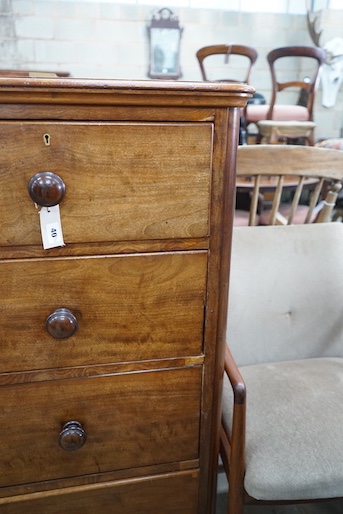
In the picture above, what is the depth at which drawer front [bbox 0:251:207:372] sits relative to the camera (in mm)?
706

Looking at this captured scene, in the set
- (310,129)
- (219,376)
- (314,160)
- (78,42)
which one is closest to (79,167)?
(219,376)

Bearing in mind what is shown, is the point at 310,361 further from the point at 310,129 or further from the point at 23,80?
the point at 310,129

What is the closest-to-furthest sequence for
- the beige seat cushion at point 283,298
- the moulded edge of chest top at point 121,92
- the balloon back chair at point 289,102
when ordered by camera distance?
the moulded edge of chest top at point 121,92 < the beige seat cushion at point 283,298 < the balloon back chair at point 289,102

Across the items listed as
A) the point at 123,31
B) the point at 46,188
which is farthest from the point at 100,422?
the point at 123,31

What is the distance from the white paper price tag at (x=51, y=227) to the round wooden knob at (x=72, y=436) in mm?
348

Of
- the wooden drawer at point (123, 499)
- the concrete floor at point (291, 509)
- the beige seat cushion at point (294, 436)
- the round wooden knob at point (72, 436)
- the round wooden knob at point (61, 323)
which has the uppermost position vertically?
the round wooden knob at point (61, 323)

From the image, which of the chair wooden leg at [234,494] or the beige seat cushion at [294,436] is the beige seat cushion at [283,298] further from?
the chair wooden leg at [234,494]

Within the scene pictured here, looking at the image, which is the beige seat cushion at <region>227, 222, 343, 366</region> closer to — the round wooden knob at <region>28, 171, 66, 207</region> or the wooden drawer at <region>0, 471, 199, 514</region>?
the wooden drawer at <region>0, 471, 199, 514</region>

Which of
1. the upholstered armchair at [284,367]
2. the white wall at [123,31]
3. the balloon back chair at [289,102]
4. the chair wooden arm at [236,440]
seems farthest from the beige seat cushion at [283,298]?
the white wall at [123,31]

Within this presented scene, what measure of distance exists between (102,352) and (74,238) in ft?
0.72

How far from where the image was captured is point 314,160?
1.21 metres

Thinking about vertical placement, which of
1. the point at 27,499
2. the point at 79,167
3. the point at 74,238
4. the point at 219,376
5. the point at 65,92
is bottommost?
the point at 27,499

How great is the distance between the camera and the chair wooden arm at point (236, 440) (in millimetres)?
820

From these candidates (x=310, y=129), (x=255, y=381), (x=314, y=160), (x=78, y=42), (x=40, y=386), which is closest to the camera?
(x=40, y=386)
